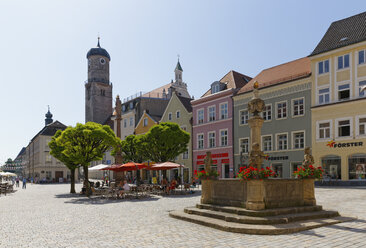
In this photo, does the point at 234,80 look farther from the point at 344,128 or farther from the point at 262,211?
the point at 262,211

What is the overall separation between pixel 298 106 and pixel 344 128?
4715 millimetres

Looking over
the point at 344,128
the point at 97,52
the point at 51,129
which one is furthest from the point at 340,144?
the point at 97,52

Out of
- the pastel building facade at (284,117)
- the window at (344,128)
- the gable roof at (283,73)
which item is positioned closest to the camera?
the window at (344,128)

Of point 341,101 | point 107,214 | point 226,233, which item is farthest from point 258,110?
point 341,101

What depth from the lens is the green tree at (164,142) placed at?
3281 cm

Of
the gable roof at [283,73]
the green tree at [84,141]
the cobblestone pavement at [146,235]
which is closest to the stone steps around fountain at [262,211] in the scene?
the cobblestone pavement at [146,235]

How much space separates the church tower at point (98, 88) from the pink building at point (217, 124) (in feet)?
148

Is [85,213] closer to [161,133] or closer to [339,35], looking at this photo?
[161,133]

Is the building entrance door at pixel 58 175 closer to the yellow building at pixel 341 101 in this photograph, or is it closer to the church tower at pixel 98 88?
the church tower at pixel 98 88

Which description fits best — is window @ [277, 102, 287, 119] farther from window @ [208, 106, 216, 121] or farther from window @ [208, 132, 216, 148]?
window @ [208, 132, 216, 148]

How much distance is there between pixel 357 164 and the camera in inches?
1089

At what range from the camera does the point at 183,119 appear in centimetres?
4616

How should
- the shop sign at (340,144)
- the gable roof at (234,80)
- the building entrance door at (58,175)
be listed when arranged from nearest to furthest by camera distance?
the shop sign at (340,144)
the gable roof at (234,80)
the building entrance door at (58,175)

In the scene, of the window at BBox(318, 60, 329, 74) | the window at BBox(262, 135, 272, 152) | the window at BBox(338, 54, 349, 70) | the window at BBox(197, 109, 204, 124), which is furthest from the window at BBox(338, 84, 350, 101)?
the window at BBox(197, 109, 204, 124)
